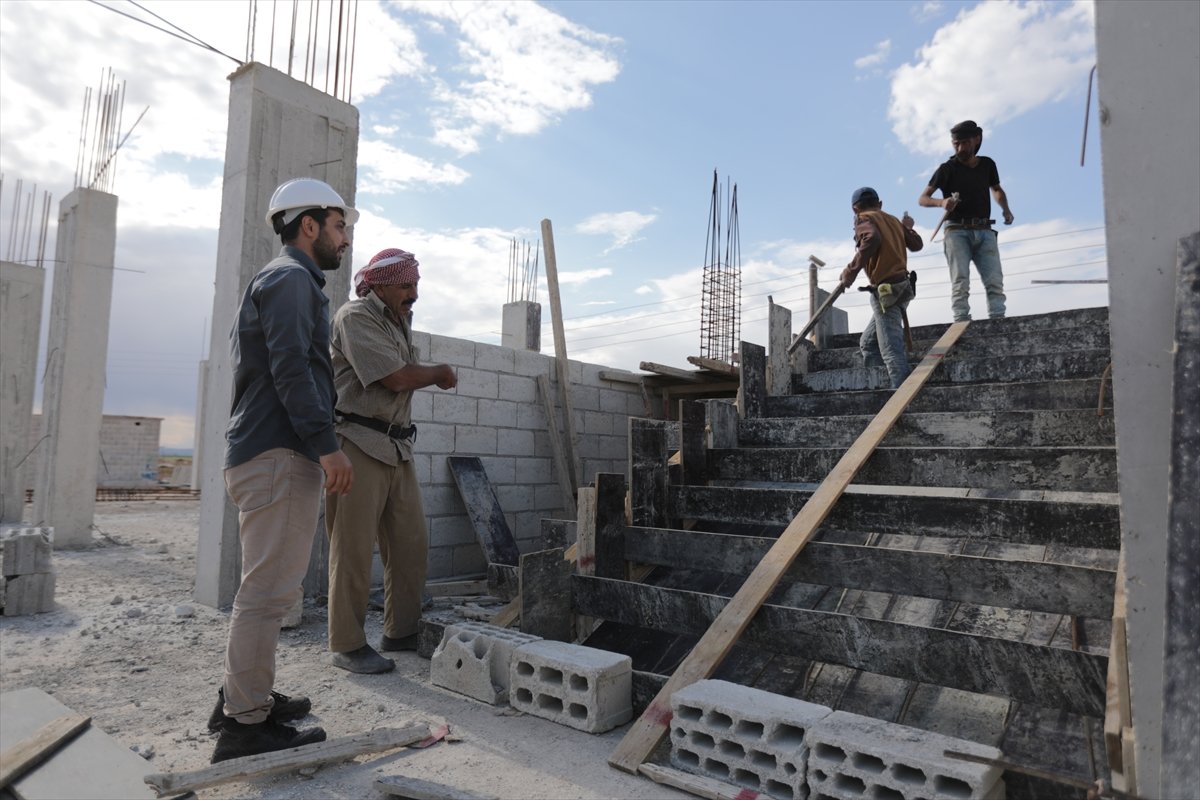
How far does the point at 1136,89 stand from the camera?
5.43 feet

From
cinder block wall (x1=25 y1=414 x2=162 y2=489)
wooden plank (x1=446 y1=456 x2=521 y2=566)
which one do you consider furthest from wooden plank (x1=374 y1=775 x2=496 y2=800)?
cinder block wall (x1=25 y1=414 x2=162 y2=489)

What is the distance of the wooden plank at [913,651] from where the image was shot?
201 centimetres

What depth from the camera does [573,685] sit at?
256 cm

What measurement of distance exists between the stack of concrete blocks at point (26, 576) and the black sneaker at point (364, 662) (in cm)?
251

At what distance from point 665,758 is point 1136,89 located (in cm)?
217

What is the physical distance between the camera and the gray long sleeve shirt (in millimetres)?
2277

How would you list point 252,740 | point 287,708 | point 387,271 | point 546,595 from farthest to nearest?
point 387,271 < point 546,595 < point 287,708 < point 252,740

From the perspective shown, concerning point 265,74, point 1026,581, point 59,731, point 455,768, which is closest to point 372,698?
point 455,768

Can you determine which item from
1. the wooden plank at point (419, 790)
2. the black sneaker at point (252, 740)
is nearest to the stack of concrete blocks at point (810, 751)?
the wooden plank at point (419, 790)

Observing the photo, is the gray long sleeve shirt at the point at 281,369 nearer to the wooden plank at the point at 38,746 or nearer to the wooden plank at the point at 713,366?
the wooden plank at the point at 38,746

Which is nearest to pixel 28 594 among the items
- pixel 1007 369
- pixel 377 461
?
pixel 377 461

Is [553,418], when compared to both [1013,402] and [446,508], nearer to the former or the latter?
[446,508]

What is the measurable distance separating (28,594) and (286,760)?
11.2 feet

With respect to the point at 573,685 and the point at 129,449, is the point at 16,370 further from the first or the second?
the point at 573,685
